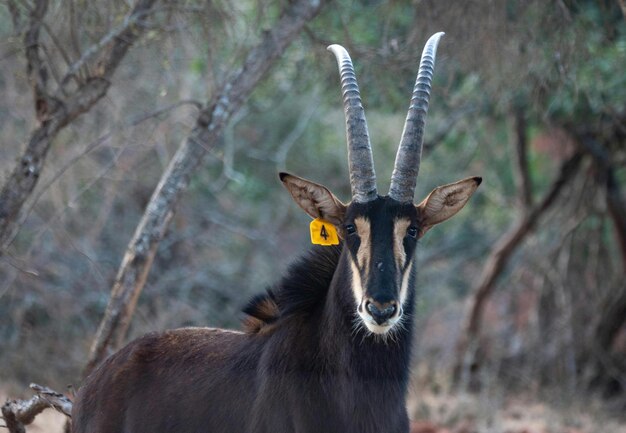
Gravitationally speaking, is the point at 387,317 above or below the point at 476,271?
below

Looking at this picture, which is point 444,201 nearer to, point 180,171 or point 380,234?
Answer: point 380,234

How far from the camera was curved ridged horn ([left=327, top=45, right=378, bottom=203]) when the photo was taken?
5457 mm

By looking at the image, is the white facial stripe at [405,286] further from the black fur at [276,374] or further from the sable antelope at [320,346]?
the black fur at [276,374]

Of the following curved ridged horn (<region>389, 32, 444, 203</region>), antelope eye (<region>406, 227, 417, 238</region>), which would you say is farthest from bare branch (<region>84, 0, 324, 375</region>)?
antelope eye (<region>406, 227, 417, 238</region>)

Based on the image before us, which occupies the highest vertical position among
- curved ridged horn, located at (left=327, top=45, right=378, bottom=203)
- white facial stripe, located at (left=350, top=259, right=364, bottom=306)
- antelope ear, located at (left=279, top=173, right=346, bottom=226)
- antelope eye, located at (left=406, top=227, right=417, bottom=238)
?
curved ridged horn, located at (left=327, top=45, right=378, bottom=203)

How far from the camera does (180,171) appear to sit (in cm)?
737

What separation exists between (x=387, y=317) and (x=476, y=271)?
1438 cm

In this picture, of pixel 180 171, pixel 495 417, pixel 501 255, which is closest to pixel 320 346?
pixel 180 171

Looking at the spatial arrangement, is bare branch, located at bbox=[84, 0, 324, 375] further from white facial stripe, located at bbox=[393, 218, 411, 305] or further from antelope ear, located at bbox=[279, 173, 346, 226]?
white facial stripe, located at bbox=[393, 218, 411, 305]

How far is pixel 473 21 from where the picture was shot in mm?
8672

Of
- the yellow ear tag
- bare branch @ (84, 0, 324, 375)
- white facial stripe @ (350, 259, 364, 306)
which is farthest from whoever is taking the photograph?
bare branch @ (84, 0, 324, 375)

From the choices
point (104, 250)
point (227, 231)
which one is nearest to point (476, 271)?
point (227, 231)

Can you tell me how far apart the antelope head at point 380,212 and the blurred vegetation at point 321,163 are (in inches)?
97.8

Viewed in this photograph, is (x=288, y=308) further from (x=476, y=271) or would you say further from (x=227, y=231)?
(x=476, y=271)
